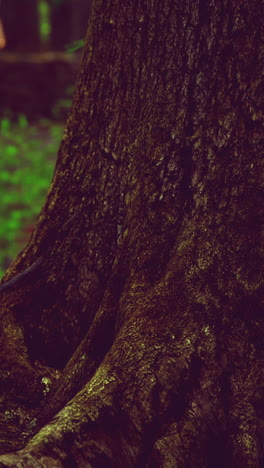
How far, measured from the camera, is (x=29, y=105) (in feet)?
45.8

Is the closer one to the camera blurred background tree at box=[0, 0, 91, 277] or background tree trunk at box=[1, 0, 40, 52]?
blurred background tree at box=[0, 0, 91, 277]

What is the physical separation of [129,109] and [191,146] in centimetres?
43

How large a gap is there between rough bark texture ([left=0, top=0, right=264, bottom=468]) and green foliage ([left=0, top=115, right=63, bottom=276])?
11.2 ft

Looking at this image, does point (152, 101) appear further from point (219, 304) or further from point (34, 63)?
point (34, 63)

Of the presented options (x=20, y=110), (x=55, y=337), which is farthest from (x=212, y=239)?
(x=20, y=110)

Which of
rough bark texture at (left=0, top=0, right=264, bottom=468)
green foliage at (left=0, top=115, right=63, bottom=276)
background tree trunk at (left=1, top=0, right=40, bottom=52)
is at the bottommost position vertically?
rough bark texture at (left=0, top=0, right=264, bottom=468)

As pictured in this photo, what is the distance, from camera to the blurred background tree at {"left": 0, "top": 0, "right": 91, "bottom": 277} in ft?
28.4

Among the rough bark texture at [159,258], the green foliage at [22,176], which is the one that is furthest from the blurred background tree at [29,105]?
the rough bark texture at [159,258]

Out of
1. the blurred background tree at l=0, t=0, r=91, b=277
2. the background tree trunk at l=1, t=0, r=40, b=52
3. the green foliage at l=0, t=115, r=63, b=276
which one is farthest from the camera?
the background tree trunk at l=1, t=0, r=40, b=52

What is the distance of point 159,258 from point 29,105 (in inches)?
474

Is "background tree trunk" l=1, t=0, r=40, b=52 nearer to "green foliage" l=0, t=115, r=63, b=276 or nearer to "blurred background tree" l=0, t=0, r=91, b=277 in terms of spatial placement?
"blurred background tree" l=0, t=0, r=91, b=277

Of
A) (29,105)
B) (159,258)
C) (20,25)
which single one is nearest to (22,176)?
(29,105)

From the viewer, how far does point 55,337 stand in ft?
10.2

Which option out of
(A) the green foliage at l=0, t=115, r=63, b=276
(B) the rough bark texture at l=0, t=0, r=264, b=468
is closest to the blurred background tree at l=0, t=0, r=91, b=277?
(A) the green foliage at l=0, t=115, r=63, b=276
